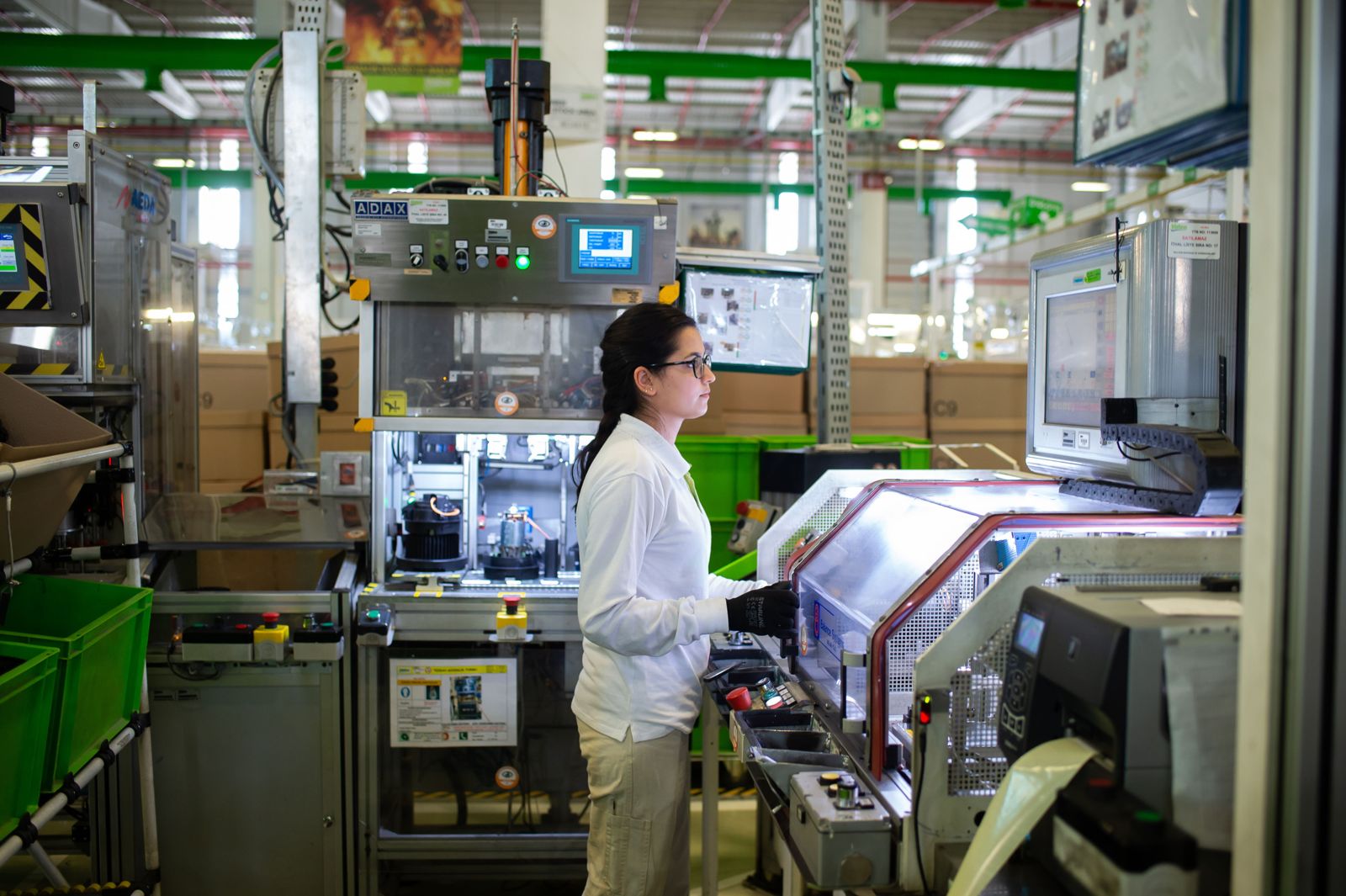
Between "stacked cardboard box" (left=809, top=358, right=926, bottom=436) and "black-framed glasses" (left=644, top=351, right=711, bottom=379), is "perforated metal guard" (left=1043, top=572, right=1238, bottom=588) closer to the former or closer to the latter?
"black-framed glasses" (left=644, top=351, right=711, bottom=379)

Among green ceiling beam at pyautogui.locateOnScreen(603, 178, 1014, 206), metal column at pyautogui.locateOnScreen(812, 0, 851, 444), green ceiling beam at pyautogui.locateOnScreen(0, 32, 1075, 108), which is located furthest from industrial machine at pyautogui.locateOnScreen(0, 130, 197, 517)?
green ceiling beam at pyautogui.locateOnScreen(603, 178, 1014, 206)

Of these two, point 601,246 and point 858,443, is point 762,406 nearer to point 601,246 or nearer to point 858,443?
point 858,443

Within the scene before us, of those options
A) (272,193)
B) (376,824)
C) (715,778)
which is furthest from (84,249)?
(715,778)

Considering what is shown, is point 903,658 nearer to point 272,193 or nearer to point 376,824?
point 376,824

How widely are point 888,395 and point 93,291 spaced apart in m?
3.55

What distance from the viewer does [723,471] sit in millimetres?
3859

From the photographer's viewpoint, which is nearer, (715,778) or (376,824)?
(715,778)

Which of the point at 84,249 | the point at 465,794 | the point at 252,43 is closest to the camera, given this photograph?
the point at 84,249

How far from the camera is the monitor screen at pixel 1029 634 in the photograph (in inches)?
52.2

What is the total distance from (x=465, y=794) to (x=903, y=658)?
1.92 metres

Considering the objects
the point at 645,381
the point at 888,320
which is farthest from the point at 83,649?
the point at 888,320

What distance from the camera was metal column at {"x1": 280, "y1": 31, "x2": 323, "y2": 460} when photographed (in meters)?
3.14

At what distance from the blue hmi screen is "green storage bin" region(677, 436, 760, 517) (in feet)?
3.57

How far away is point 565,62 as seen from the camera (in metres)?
4.31
